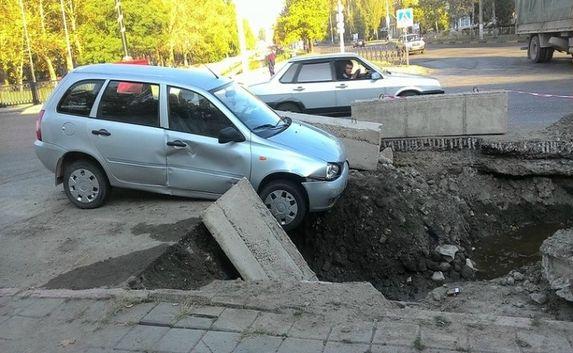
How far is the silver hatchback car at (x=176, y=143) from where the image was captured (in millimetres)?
6328

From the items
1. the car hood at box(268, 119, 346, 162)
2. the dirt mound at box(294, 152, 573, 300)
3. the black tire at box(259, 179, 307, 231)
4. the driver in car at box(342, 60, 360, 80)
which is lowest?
the dirt mound at box(294, 152, 573, 300)

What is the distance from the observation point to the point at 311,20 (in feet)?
128

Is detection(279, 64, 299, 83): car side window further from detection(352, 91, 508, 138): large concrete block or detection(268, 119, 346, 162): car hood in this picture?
detection(268, 119, 346, 162): car hood

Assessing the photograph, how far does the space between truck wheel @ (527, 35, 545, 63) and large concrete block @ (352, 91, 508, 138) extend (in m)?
18.3

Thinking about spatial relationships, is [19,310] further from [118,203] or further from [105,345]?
[118,203]

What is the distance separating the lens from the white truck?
70.5ft

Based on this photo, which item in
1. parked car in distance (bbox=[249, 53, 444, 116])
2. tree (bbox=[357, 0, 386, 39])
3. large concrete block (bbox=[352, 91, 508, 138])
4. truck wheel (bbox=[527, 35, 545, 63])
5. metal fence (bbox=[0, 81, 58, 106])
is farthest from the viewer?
tree (bbox=[357, 0, 386, 39])

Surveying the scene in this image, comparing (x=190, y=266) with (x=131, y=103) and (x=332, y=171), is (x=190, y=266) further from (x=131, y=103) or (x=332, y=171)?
(x=131, y=103)

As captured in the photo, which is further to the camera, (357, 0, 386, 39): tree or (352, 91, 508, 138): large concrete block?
(357, 0, 386, 39): tree

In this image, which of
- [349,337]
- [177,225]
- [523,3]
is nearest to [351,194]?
[177,225]

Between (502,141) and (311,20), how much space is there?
31909mm

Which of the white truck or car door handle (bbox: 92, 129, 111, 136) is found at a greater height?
the white truck

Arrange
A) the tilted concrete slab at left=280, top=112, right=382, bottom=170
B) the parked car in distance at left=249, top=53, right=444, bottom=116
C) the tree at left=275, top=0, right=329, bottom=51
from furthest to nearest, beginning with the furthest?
the tree at left=275, top=0, right=329, bottom=51 < the parked car in distance at left=249, top=53, right=444, bottom=116 < the tilted concrete slab at left=280, top=112, right=382, bottom=170

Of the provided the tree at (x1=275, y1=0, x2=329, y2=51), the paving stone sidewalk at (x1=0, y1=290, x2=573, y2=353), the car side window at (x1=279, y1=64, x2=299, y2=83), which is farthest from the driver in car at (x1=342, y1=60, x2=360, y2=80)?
the tree at (x1=275, y1=0, x2=329, y2=51)
